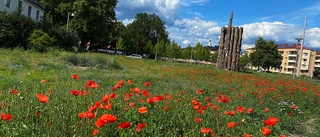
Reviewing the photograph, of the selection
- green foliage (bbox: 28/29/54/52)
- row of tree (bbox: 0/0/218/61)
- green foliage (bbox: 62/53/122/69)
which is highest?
row of tree (bbox: 0/0/218/61)

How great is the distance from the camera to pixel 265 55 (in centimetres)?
7475

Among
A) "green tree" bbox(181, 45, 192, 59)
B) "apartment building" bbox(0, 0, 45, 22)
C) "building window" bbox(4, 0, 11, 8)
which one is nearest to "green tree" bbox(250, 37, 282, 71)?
"green tree" bbox(181, 45, 192, 59)

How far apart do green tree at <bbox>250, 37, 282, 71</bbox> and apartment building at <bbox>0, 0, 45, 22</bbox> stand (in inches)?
2130

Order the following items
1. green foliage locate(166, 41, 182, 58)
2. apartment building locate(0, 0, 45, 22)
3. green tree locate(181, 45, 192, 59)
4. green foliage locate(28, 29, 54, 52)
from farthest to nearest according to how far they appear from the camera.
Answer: green tree locate(181, 45, 192, 59) → green foliage locate(166, 41, 182, 58) → apartment building locate(0, 0, 45, 22) → green foliage locate(28, 29, 54, 52)

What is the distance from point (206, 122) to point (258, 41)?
7775cm

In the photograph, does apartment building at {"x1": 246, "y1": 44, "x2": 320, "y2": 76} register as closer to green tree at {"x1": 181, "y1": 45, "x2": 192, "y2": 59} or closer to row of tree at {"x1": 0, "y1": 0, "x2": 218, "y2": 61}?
green tree at {"x1": 181, "y1": 45, "x2": 192, "y2": 59}

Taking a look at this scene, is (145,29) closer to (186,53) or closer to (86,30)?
(186,53)

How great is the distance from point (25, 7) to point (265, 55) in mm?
58457

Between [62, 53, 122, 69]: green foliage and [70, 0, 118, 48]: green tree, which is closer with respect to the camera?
[62, 53, 122, 69]: green foliage

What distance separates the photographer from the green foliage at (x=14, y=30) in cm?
2614

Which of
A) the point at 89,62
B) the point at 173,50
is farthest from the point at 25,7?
the point at 173,50

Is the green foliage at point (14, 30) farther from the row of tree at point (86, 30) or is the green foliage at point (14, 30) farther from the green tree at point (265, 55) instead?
the green tree at point (265, 55)

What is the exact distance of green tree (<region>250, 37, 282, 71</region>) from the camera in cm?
7431

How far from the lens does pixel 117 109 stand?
3.60 meters
